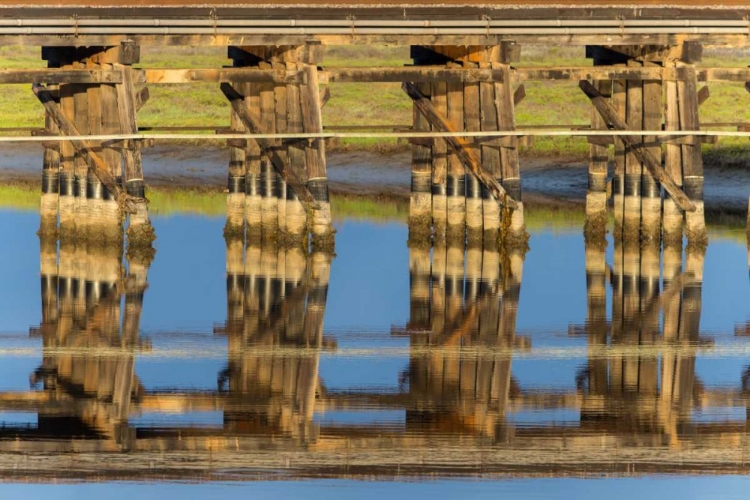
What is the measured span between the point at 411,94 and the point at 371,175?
11.8 meters

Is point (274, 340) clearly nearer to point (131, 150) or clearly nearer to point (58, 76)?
point (131, 150)

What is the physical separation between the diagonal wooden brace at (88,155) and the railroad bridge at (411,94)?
0.03 m

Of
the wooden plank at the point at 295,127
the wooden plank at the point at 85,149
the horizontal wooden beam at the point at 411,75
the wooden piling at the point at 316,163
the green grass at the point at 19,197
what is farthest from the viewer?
the green grass at the point at 19,197

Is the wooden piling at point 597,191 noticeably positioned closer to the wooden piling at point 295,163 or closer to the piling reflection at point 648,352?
the piling reflection at point 648,352

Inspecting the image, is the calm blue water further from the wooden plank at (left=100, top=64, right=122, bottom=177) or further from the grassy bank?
the grassy bank

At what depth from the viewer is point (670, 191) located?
24.7 metres

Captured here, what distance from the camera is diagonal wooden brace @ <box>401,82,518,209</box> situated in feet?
80.0

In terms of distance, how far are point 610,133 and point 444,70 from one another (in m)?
2.41

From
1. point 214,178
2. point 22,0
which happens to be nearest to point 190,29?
point 22,0

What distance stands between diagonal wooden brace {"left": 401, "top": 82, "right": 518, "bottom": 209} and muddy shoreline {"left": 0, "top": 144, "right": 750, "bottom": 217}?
7.29 meters

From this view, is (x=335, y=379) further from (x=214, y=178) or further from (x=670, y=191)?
(x=214, y=178)

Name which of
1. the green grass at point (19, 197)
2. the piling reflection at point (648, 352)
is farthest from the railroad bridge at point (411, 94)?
the green grass at point (19, 197)

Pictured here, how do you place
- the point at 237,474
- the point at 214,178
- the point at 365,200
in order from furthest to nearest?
the point at 214,178
the point at 365,200
the point at 237,474

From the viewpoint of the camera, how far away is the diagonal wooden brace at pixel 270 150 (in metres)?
24.1
